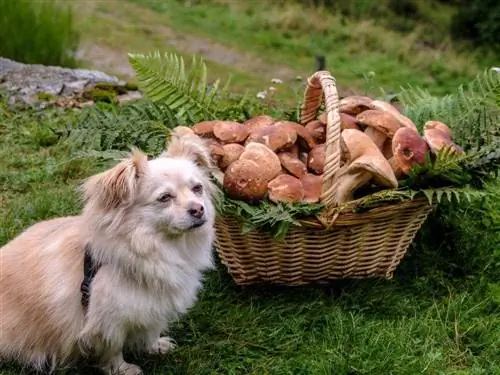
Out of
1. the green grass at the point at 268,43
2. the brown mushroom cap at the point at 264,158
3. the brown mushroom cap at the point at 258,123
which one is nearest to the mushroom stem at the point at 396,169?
the brown mushroom cap at the point at 264,158

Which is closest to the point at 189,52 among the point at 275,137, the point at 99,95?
the point at 99,95

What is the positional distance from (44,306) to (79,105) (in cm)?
351

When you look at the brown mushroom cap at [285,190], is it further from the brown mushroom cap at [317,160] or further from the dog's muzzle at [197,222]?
the dog's muzzle at [197,222]

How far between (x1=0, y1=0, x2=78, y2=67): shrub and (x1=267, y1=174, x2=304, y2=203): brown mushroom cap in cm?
475

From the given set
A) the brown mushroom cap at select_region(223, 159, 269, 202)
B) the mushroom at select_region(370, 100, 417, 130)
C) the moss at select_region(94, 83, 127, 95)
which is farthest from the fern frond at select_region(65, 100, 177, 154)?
the moss at select_region(94, 83, 127, 95)

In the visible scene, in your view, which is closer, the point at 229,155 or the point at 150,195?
the point at 150,195

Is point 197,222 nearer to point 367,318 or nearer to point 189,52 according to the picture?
point 367,318

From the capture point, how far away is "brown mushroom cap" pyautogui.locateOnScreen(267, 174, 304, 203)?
123 inches

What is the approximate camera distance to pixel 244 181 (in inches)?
122

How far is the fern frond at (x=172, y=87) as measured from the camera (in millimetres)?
3781

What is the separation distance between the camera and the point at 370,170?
3.05 m

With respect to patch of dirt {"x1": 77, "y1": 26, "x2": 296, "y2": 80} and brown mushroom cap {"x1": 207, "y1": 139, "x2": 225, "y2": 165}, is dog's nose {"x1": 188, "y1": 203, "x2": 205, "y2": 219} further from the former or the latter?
patch of dirt {"x1": 77, "y1": 26, "x2": 296, "y2": 80}

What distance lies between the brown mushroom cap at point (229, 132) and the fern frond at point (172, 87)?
1.24 ft

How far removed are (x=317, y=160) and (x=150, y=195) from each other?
1.06 m
